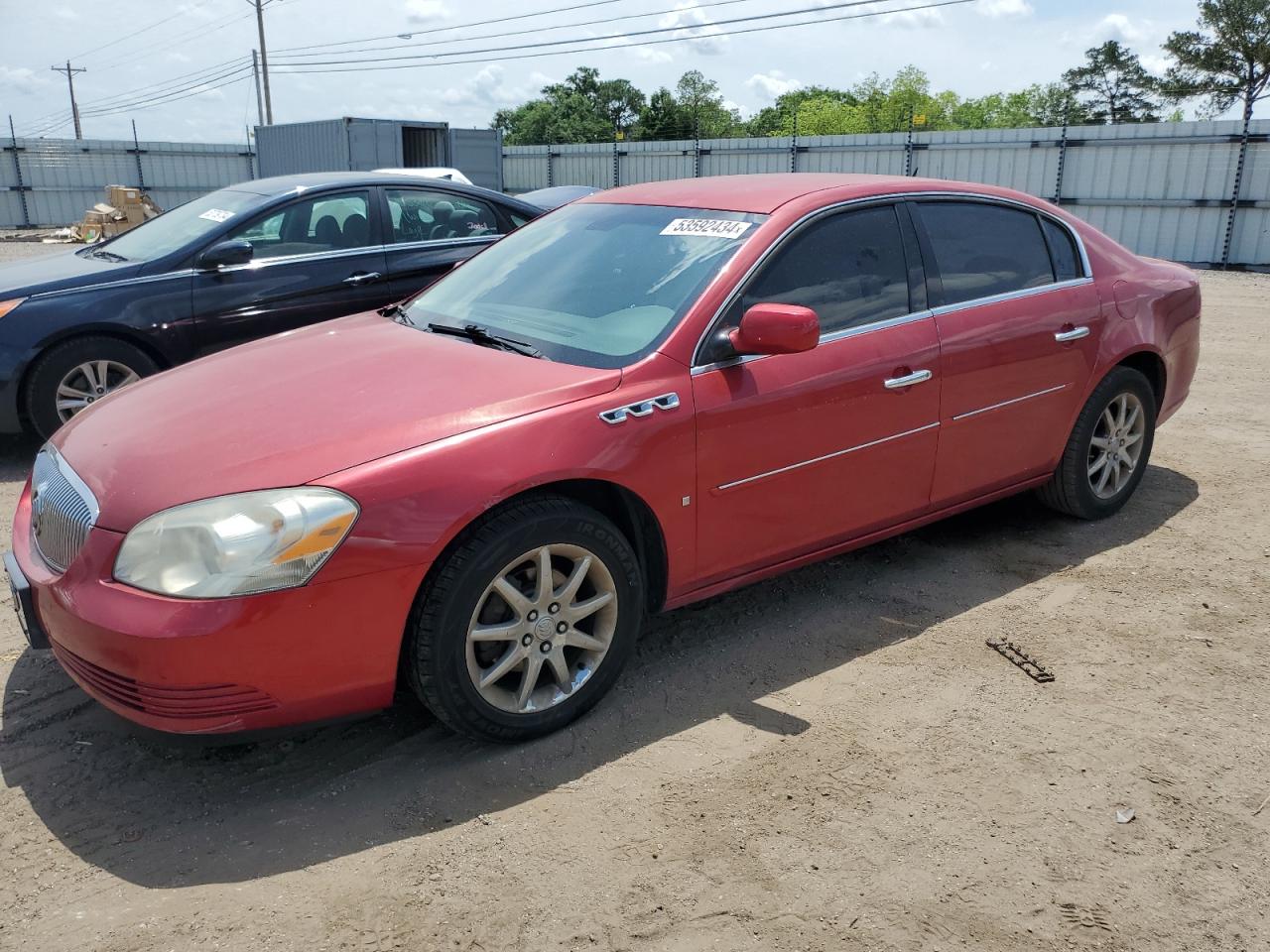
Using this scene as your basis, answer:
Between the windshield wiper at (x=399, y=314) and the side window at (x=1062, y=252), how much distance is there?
9.03 ft

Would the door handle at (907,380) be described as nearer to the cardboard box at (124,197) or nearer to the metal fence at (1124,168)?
the metal fence at (1124,168)

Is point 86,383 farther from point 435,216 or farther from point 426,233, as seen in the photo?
point 435,216

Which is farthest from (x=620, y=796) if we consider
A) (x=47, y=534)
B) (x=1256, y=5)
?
(x=1256, y=5)

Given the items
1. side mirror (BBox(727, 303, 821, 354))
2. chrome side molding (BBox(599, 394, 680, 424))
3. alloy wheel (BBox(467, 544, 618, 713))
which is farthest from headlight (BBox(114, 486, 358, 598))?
side mirror (BBox(727, 303, 821, 354))

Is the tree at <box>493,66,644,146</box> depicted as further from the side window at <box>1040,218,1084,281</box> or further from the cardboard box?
the side window at <box>1040,218,1084,281</box>

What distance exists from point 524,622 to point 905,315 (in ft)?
6.27

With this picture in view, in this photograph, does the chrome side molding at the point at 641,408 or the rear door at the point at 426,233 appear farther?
the rear door at the point at 426,233

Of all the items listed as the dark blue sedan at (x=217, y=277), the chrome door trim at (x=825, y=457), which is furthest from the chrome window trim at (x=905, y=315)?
the dark blue sedan at (x=217, y=277)

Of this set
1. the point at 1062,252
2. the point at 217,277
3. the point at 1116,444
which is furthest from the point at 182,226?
the point at 1116,444

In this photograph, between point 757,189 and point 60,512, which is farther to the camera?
point 757,189

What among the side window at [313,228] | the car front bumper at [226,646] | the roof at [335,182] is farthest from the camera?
the roof at [335,182]

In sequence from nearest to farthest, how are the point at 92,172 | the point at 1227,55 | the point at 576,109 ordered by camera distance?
the point at 92,172, the point at 1227,55, the point at 576,109

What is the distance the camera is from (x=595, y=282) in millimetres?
3643

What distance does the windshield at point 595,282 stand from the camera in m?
3.37
